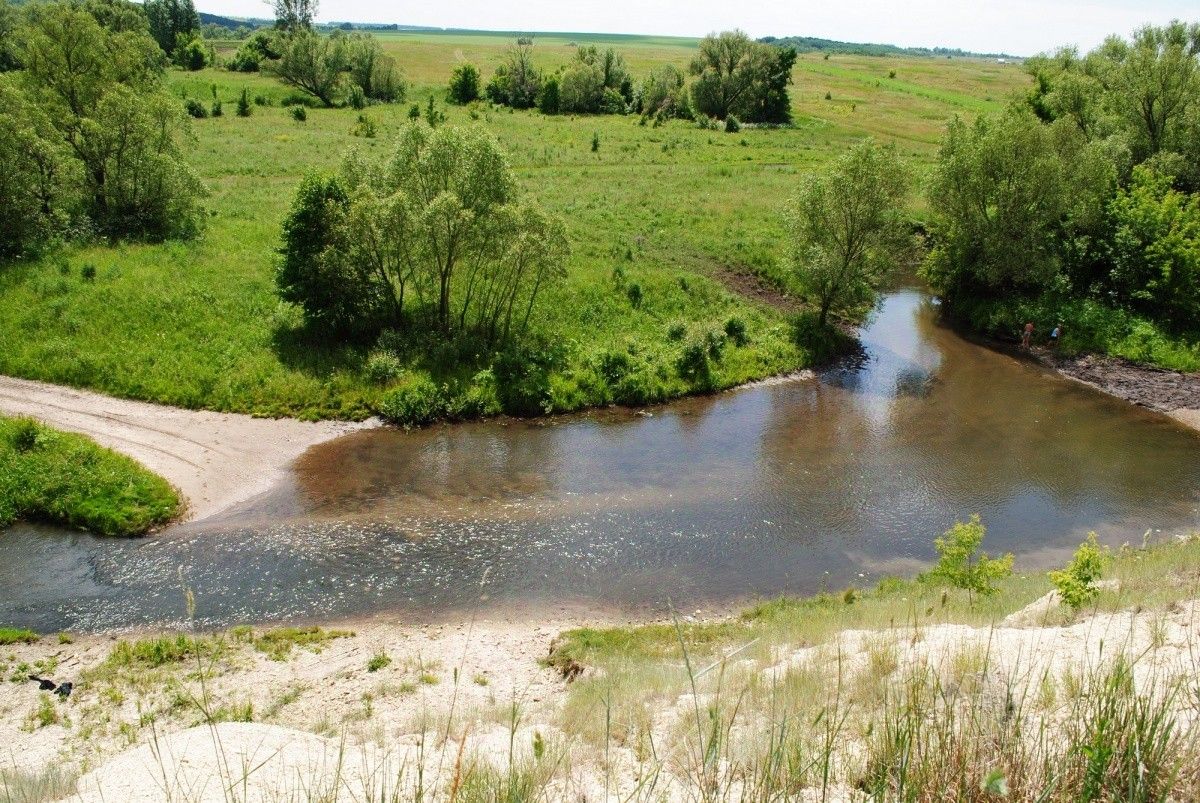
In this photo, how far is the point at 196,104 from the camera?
8012 cm

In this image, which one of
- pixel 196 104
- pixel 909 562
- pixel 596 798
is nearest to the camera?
pixel 596 798

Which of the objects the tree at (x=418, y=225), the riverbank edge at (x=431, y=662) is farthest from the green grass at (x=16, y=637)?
the tree at (x=418, y=225)

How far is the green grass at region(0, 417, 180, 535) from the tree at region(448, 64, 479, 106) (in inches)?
3467

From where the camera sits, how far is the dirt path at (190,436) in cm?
2581

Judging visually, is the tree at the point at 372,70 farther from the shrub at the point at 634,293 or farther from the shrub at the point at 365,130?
the shrub at the point at 634,293

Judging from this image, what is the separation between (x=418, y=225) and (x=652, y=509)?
15252mm

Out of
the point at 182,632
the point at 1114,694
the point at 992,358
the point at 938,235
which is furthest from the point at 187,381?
the point at 938,235

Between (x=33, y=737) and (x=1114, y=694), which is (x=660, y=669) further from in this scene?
(x=33, y=737)

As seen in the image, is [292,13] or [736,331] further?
[292,13]

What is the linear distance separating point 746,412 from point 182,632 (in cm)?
2220

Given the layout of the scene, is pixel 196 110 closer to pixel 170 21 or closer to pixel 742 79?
pixel 170 21

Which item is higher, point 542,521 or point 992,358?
point 992,358

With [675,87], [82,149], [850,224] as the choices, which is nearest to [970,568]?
[850,224]

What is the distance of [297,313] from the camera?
114ft
